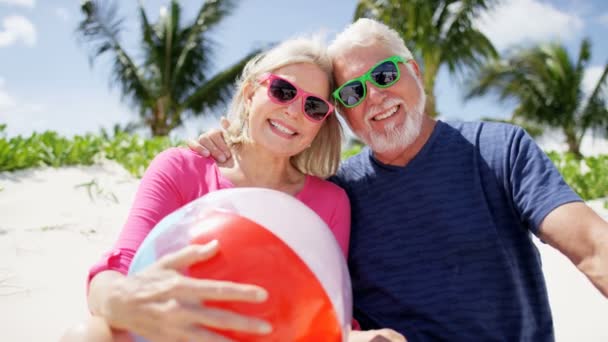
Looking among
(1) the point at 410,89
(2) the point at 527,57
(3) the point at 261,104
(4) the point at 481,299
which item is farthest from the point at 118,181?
(2) the point at 527,57

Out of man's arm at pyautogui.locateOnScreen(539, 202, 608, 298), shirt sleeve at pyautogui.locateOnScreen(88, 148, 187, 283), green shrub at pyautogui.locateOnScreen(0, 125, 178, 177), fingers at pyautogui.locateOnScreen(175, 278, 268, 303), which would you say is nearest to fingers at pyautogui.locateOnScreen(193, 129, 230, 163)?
shirt sleeve at pyautogui.locateOnScreen(88, 148, 187, 283)

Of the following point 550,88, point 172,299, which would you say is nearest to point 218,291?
point 172,299

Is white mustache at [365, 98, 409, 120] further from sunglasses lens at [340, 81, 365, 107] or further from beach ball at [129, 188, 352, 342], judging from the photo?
beach ball at [129, 188, 352, 342]

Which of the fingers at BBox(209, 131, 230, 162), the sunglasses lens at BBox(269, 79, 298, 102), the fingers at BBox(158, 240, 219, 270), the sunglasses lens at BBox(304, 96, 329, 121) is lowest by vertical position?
the fingers at BBox(209, 131, 230, 162)

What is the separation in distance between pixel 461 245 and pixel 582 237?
1.58 feet

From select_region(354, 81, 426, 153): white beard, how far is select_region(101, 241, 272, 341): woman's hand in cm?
115

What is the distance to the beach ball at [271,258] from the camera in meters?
1.25

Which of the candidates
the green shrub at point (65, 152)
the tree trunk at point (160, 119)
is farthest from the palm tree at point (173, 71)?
the green shrub at point (65, 152)

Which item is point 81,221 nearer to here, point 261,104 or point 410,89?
point 261,104

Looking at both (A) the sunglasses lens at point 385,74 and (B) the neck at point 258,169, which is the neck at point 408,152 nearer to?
(A) the sunglasses lens at point 385,74

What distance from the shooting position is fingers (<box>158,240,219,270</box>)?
120cm

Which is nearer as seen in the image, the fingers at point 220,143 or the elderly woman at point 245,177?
the elderly woman at point 245,177

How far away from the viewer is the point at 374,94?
2141 millimetres

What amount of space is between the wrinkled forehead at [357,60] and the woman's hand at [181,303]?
129 cm
